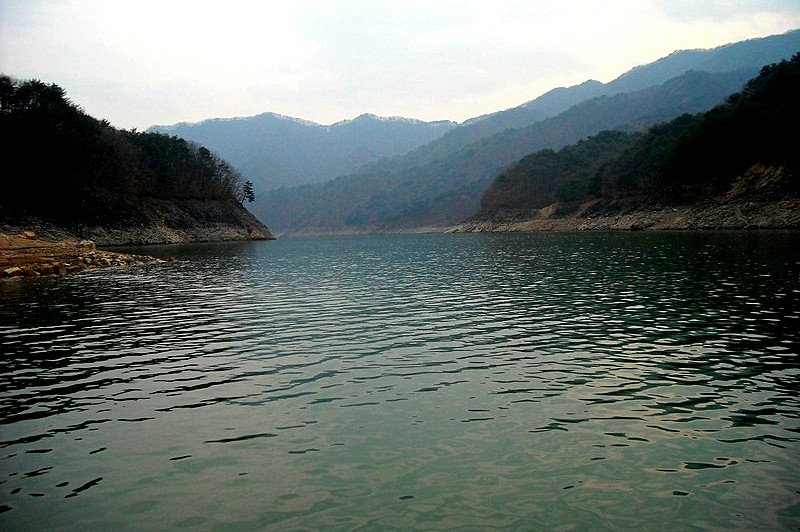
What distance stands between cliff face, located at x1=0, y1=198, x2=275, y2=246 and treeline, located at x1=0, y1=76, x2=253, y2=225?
2081mm

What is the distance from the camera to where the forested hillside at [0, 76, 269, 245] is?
Answer: 10262cm

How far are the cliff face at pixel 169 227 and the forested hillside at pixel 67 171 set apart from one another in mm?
561

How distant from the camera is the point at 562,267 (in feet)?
156

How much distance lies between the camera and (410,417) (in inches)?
497

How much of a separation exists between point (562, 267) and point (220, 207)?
136 m

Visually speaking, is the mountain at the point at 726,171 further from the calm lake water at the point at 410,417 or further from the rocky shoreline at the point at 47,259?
the rocky shoreline at the point at 47,259

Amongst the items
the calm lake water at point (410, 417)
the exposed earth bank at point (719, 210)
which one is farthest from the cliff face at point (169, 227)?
the exposed earth bank at point (719, 210)

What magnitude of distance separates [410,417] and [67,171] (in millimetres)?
121485

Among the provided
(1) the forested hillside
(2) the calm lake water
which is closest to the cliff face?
(1) the forested hillside

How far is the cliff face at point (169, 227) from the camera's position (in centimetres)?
9994

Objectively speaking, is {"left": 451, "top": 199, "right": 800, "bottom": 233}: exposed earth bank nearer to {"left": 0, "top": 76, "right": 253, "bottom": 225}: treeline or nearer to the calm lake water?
the calm lake water

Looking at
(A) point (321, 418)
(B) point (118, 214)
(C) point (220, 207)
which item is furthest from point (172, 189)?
(A) point (321, 418)

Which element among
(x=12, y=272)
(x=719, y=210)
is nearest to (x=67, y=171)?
(x=12, y=272)

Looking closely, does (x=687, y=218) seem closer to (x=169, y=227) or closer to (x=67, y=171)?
(x=169, y=227)
